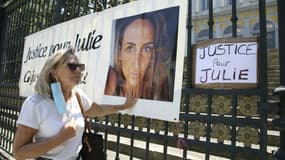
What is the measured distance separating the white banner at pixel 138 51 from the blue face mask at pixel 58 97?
0.64 meters

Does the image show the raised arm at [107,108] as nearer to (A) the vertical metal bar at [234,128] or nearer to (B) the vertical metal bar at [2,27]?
(A) the vertical metal bar at [234,128]

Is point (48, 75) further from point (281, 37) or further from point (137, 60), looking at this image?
point (281, 37)

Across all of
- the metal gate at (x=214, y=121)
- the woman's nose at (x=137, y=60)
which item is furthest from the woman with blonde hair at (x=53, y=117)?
the metal gate at (x=214, y=121)

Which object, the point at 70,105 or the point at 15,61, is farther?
the point at 15,61

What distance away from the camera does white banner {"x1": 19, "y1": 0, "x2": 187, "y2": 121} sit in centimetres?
219

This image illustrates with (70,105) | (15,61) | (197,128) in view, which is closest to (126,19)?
(70,105)

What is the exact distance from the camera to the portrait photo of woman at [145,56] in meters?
2.22

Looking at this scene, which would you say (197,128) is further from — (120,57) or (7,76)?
(7,76)

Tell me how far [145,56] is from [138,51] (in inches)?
3.6

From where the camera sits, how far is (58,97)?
1.97m

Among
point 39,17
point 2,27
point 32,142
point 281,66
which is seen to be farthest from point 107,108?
point 2,27

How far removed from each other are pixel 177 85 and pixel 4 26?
15.9 feet

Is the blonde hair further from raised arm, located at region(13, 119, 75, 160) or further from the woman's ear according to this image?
raised arm, located at region(13, 119, 75, 160)

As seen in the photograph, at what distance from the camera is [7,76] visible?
5203mm
